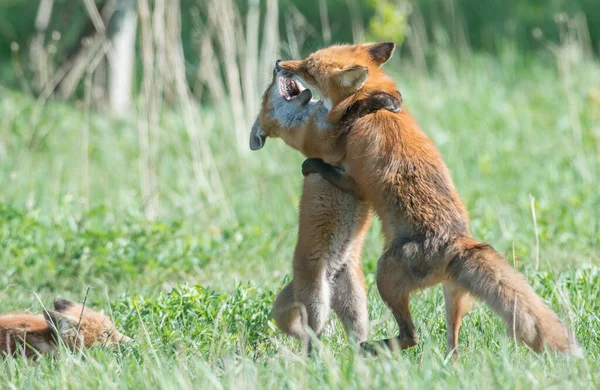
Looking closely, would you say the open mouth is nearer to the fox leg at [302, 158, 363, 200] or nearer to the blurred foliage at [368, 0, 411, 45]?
the fox leg at [302, 158, 363, 200]

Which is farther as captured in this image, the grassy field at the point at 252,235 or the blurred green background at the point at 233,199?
the blurred green background at the point at 233,199

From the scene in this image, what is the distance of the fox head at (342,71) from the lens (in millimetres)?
5367

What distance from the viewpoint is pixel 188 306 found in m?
5.71

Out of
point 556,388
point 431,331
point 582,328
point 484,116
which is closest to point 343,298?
point 431,331

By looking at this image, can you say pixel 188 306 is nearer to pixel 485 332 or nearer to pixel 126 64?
pixel 485 332

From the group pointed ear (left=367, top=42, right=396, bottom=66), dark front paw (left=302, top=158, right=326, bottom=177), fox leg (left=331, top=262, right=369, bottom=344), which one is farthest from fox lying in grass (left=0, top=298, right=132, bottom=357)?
pointed ear (left=367, top=42, right=396, bottom=66)

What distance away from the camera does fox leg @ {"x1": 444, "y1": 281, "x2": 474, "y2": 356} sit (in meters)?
4.97

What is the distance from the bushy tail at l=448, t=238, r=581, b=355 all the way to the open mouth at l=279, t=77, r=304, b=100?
177cm

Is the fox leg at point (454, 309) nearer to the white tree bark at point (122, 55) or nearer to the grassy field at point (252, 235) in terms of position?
the grassy field at point (252, 235)

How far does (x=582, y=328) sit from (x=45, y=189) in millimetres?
6318

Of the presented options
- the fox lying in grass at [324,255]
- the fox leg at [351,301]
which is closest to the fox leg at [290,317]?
the fox lying in grass at [324,255]

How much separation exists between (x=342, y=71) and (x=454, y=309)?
1.45m

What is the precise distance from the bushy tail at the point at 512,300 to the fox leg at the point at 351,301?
0.99m

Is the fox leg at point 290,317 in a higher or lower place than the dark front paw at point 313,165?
lower
